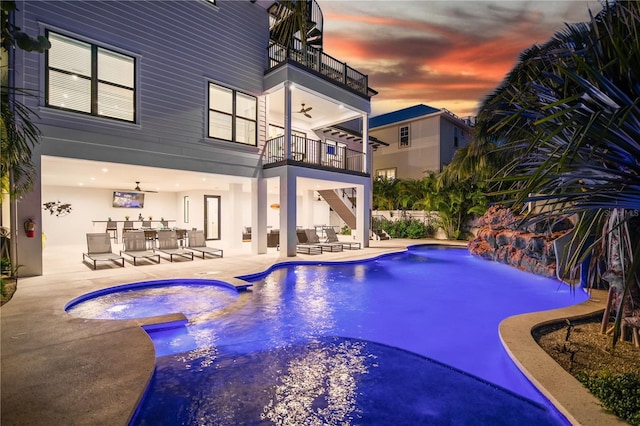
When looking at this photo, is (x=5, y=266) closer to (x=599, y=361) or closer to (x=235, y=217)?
(x=235, y=217)

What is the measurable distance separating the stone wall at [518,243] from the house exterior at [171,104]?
5289mm

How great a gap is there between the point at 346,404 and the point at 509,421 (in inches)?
66.2

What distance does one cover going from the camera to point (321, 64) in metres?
14.3

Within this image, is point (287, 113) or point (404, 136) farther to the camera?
point (404, 136)

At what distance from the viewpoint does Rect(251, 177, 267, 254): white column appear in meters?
13.0

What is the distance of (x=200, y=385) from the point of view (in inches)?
151

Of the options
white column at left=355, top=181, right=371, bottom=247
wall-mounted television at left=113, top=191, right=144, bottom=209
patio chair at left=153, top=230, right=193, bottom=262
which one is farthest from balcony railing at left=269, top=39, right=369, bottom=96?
wall-mounted television at left=113, top=191, right=144, bottom=209

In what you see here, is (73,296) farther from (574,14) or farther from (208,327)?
(574,14)

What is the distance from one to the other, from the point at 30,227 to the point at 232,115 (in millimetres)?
7155

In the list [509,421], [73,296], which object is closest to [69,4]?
[73,296]

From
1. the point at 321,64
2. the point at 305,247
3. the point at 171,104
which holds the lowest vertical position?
the point at 305,247

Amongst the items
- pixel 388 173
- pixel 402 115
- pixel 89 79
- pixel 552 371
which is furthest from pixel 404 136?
pixel 552 371

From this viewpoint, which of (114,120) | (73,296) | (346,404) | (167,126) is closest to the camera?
(346,404)

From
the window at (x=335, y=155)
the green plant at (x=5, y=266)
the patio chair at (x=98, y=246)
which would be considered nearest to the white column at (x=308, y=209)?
the window at (x=335, y=155)
